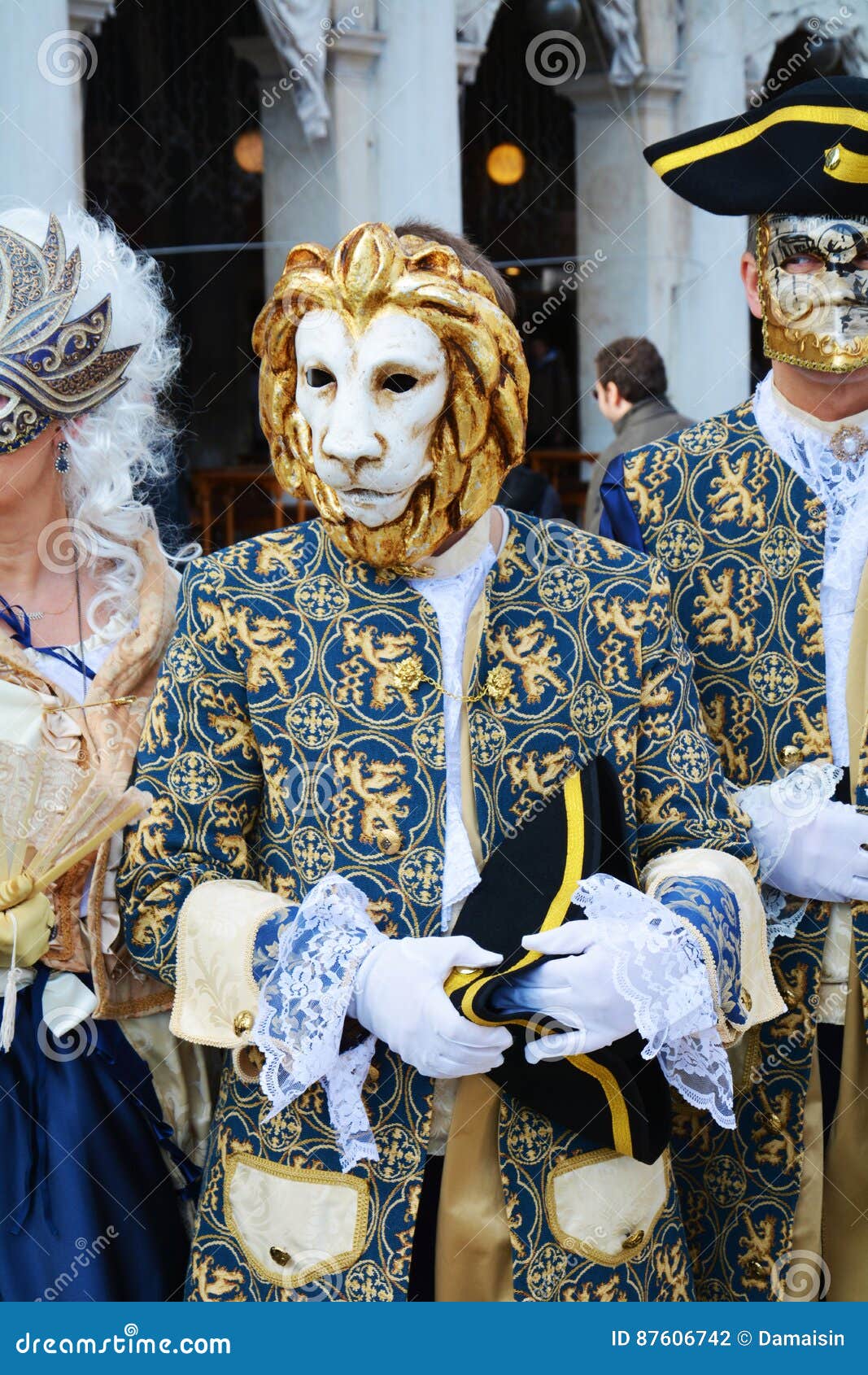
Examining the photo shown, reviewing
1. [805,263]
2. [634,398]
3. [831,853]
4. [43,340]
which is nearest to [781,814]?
[831,853]

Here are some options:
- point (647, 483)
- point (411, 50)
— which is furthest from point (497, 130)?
point (647, 483)

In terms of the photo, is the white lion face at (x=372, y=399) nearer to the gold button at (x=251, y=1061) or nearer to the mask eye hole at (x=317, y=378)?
the mask eye hole at (x=317, y=378)

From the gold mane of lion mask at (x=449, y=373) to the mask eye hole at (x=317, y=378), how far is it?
0.19ft

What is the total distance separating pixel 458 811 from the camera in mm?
2020

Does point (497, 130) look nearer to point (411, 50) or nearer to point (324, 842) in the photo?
point (411, 50)

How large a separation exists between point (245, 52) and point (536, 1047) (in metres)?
8.56

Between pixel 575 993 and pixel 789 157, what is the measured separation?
4.39ft

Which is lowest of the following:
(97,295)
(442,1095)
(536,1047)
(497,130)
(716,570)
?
(442,1095)

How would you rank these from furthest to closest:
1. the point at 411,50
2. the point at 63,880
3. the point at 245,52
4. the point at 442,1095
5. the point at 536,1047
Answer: the point at 245,52 < the point at 411,50 < the point at 63,880 < the point at 442,1095 < the point at 536,1047

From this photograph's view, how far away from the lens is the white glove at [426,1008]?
1787mm

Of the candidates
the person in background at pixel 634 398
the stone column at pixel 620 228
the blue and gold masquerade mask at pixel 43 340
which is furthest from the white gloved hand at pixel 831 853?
the stone column at pixel 620 228

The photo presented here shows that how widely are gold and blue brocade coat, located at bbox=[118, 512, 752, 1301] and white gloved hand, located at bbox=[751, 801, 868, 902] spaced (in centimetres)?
29

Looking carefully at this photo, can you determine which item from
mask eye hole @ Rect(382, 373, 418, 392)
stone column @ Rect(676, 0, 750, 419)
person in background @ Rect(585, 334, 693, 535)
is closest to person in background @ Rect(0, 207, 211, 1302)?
mask eye hole @ Rect(382, 373, 418, 392)

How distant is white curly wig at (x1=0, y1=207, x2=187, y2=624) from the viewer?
239 cm
